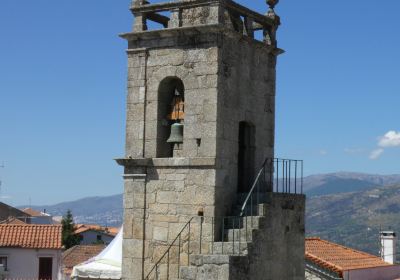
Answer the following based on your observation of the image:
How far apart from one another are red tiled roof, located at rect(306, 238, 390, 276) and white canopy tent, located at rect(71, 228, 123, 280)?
9122 millimetres

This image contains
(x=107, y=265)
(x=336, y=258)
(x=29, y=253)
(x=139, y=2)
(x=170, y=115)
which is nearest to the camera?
(x=170, y=115)

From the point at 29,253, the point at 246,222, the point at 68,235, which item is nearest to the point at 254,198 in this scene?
the point at 246,222

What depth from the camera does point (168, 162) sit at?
13734 millimetres

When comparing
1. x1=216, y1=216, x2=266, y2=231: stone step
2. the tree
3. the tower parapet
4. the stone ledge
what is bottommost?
the tree

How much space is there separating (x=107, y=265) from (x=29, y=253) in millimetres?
16886

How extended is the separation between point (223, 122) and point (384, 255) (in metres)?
18.3

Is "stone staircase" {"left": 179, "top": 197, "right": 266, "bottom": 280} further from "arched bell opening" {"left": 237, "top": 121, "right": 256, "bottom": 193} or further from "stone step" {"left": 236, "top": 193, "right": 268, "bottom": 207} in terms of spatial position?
"arched bell opening" {"left": 237, "top": 121, "right": 256, "bottom": 193}

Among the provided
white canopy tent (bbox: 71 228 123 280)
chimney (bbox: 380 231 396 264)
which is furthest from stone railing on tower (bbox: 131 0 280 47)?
chimney (bbox: 380 231 396 264)

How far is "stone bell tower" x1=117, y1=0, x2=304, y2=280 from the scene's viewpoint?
1333 cm

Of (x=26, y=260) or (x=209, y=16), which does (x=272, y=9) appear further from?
(x=26, y=260)

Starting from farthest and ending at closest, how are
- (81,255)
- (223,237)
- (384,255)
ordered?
1. (81,255)
2. (384,255)
3. (223,237)

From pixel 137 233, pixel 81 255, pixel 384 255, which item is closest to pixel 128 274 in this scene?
pixel 137 233

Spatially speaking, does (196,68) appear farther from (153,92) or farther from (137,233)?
(137,233)

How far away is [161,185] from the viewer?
545 inches
